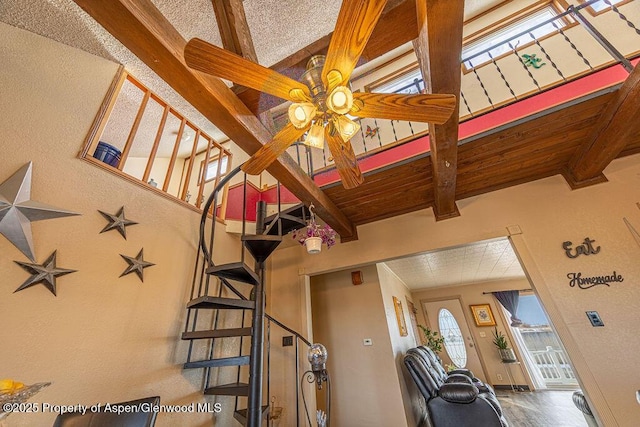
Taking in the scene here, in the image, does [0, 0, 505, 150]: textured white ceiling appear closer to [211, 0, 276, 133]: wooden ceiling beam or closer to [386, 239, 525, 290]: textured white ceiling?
[211, 0, 276, 133]: wooden ceiling beam

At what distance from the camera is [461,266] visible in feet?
16.9

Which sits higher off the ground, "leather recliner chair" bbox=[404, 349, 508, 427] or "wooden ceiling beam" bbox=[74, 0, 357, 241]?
"wooden ceiling beam" bbox=[74, 0, 357, 241]

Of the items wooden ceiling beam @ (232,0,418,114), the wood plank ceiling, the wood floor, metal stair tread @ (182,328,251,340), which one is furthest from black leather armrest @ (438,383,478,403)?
wooden ceiling beam @ (232,0,418,114)

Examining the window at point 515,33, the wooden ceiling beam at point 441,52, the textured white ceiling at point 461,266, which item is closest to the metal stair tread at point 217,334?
the wooden ceiling beam at point 441,52

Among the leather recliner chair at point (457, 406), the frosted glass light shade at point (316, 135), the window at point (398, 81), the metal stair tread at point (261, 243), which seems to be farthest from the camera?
the window at point (398, 81)

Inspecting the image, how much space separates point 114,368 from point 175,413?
0.67 metres

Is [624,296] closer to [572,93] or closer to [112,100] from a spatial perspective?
[572,93]

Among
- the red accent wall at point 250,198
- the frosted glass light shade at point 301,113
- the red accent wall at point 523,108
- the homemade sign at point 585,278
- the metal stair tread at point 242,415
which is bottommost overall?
the metal stair tread at point 242,415

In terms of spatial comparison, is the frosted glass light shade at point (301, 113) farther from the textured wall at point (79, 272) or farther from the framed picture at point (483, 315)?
the framed picture at point (483, 315)

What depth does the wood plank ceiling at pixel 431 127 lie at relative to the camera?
1112 mm

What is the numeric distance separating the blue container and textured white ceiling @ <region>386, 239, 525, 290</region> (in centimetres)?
383

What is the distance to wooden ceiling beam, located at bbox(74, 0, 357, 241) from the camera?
997mm

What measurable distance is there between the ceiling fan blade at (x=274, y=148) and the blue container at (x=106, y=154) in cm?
167

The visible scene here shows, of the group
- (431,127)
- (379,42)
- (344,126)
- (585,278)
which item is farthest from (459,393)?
(379,42)
